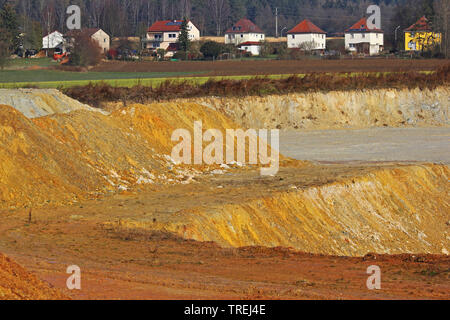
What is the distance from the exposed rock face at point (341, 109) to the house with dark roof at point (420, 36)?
4228 centimetres

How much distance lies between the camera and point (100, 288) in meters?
13.6

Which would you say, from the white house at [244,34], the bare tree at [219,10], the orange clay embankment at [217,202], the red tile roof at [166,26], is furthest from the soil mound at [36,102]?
the bare tree at [219,10]

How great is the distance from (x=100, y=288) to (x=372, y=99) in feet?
145

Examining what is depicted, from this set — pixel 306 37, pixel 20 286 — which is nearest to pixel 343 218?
pixel 20 286

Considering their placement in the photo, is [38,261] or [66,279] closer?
[66,279]

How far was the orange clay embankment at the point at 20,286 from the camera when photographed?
11.8 m

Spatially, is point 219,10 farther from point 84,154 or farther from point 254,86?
point 84,154

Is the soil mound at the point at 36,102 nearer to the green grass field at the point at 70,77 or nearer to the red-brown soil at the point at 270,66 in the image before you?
the green grass field at the point at 70,77

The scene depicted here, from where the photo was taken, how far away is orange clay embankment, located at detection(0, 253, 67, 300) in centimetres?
1180

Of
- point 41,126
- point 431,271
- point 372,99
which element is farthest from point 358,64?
point 431,271

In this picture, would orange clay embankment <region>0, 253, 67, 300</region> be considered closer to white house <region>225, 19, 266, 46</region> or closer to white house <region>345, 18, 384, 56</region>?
white house <region>345, 18, 384, 56</region>

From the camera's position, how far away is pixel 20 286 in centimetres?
1221

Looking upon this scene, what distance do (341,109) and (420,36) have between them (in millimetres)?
58257
